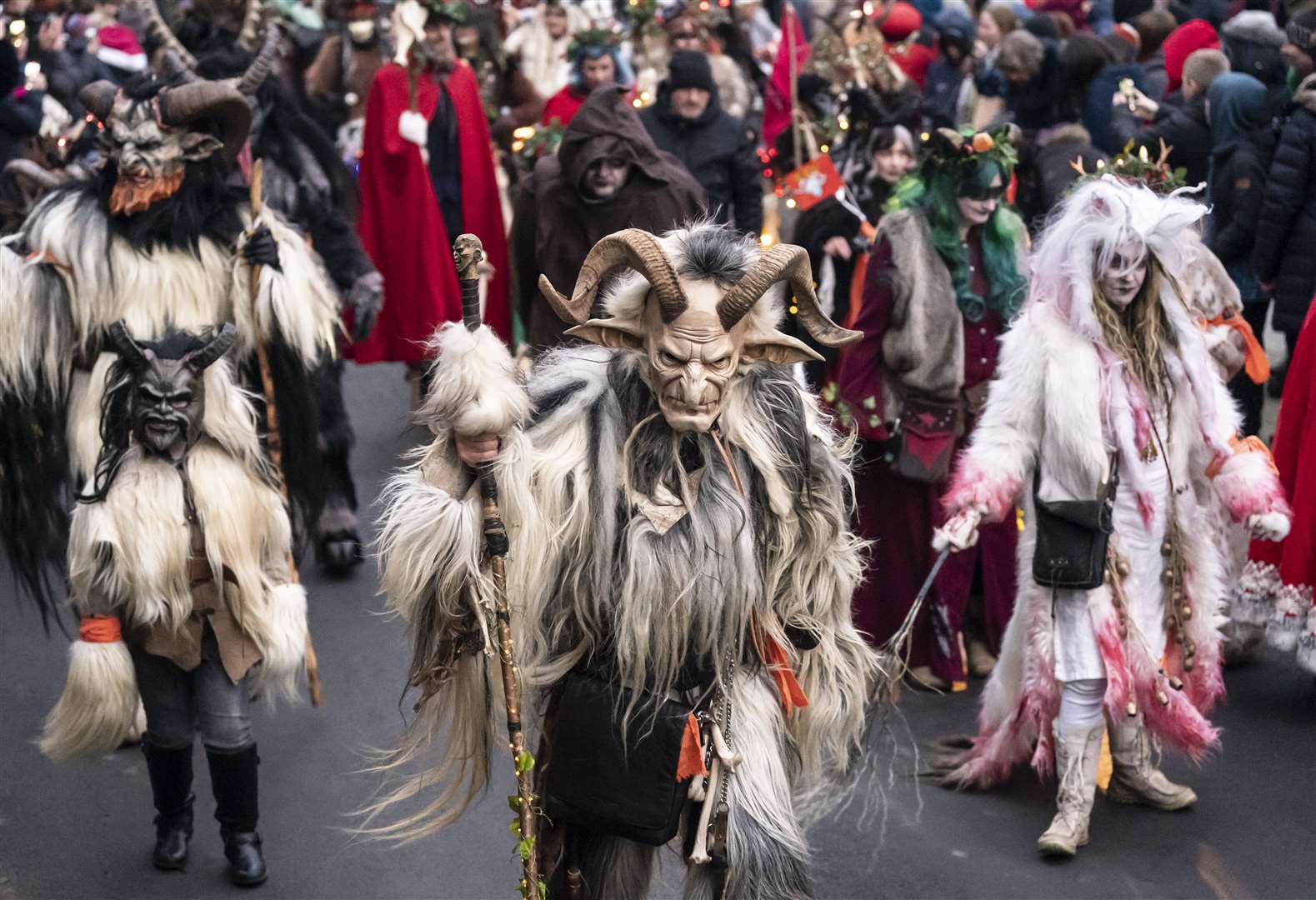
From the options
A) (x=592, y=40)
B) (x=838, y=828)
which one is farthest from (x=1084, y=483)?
(x=592, y=40)

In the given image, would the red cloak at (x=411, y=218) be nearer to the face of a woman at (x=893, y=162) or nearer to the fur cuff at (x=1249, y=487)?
the face of a woman at (x=893, y=162)

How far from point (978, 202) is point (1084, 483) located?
5.79 feet

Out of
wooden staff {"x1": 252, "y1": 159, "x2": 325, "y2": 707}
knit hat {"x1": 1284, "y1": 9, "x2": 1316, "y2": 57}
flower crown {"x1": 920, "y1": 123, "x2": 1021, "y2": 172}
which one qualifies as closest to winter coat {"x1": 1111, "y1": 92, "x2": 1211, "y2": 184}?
knit hat {"x1": 1284, "y1": 9, "x2": 1316, "y2": 57}

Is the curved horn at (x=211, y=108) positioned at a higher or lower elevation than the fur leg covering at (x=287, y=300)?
higher

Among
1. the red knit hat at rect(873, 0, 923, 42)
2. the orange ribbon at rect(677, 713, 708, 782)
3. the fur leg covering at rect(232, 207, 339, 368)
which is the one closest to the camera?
the orange ribbon at rect(677, 713, 708, 782)

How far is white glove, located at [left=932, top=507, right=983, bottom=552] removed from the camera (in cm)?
564

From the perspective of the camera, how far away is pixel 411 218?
33.8 ft

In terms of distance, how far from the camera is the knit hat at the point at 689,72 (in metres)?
10.2

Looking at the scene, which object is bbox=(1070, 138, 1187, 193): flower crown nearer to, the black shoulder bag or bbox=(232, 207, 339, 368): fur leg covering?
the black shoulder bag

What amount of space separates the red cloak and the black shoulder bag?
16.0 feet

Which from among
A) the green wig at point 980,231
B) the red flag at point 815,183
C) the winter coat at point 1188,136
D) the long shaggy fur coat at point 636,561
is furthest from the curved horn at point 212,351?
the winter coat at point 1188,136

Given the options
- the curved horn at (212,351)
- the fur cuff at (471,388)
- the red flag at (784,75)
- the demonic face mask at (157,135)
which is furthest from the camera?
the red flag at (784,75)

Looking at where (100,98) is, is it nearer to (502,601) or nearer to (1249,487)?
(502,601)

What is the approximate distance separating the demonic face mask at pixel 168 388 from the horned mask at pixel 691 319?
1685 mm
